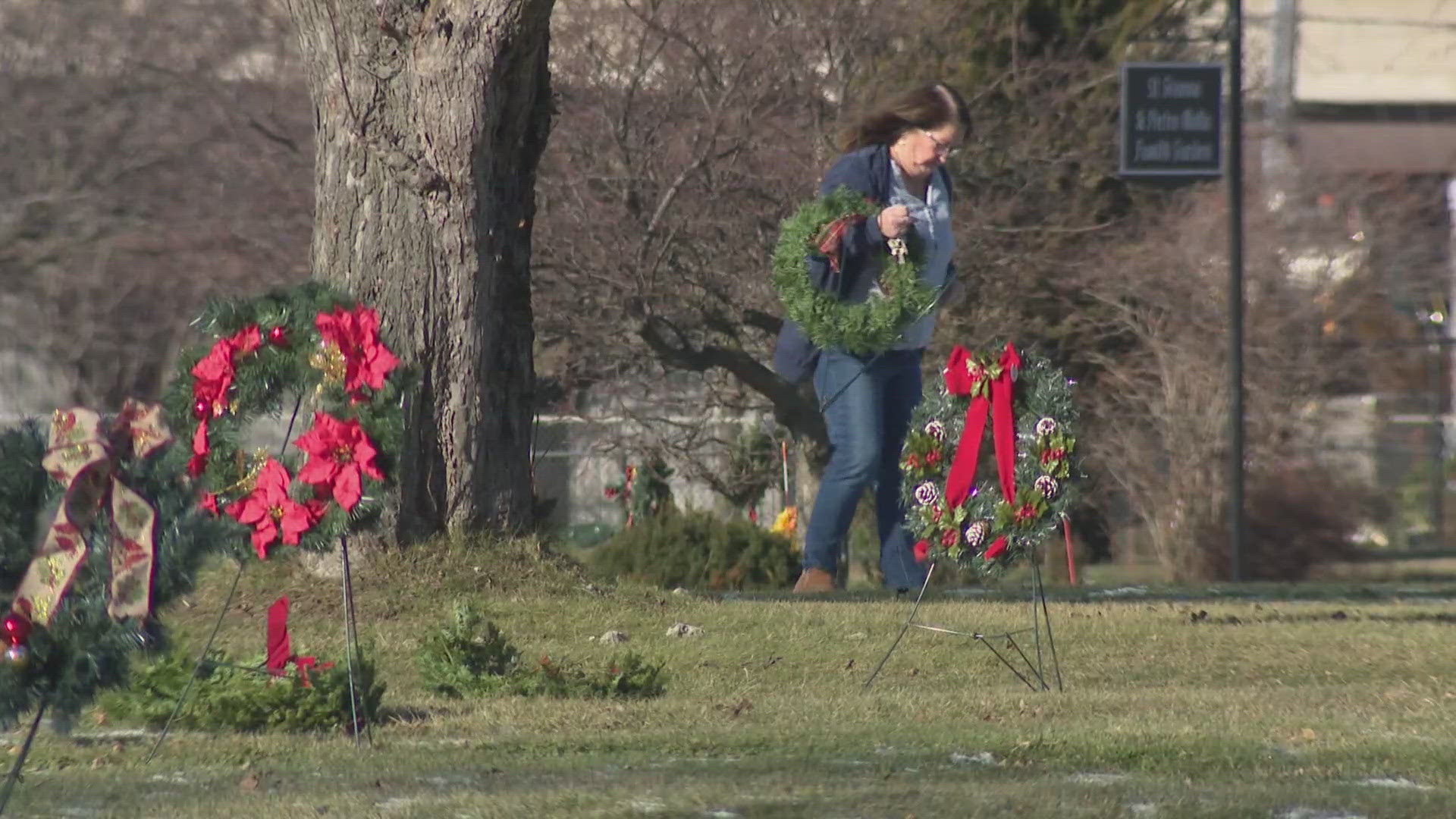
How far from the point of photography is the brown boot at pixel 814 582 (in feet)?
33.0

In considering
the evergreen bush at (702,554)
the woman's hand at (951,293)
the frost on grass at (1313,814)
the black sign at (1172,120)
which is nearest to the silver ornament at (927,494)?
the woman's hand at (951,293)

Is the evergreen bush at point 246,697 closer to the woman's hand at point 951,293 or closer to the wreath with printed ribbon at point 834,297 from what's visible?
the wreath with printed ribbon at point 834,297

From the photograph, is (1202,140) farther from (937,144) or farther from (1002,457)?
(1002,457)

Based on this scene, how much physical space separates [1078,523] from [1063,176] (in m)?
3.36

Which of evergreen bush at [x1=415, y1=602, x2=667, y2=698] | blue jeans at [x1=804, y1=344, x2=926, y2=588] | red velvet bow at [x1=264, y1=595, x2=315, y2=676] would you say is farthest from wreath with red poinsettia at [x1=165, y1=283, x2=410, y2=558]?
blue jeans at [x1=804, y1=344, x2=926, y2=588]

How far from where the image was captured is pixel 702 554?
1427cm

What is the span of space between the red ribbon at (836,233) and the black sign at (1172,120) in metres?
7.69

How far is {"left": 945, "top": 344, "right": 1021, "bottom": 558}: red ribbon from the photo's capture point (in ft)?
24.5

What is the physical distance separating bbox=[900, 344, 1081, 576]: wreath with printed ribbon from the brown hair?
1648 mm

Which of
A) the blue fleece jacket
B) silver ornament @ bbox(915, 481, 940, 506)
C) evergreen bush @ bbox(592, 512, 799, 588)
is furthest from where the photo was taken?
evergreen bush @ bbox(592, 512, 799, 588)

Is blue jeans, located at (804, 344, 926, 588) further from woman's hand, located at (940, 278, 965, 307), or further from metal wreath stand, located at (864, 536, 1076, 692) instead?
metal wreath stand, located at (864, 536, 1076, 692)

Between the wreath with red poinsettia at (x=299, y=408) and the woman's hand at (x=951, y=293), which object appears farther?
the woman's hand at (x=951, y=293)

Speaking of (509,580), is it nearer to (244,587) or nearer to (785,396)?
(244,587)

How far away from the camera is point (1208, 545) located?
703 inches
